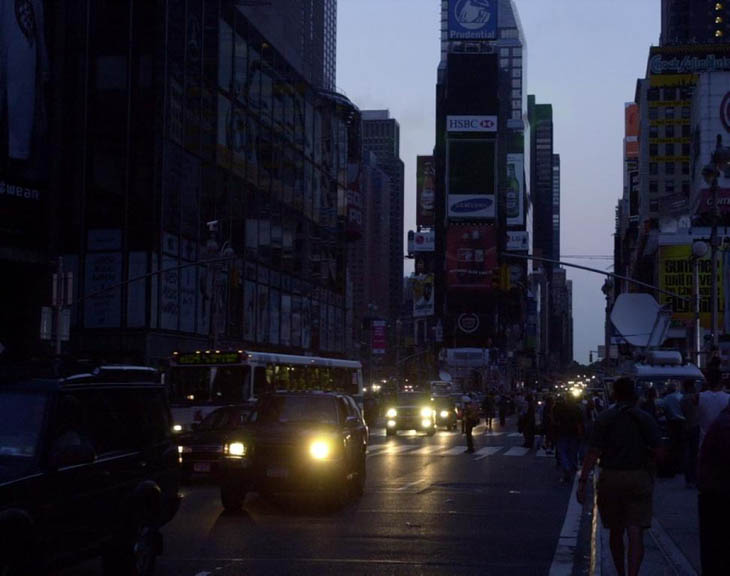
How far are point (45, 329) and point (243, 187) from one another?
91.3ft

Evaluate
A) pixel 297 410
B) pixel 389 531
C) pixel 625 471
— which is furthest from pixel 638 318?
pixel 625 471

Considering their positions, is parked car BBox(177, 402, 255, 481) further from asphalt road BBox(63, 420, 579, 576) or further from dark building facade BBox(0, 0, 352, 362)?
dark building facade BBox(0, 0, 352, 362)

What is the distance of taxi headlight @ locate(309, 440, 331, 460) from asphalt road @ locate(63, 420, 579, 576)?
0.82 metres

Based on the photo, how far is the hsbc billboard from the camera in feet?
611

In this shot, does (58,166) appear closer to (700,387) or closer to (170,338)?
(170,338)

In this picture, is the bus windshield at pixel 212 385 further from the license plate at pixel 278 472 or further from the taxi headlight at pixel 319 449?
the license plate at pixel 278 472

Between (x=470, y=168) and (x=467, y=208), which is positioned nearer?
(x=467, y=208)

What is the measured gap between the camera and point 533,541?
14.7m

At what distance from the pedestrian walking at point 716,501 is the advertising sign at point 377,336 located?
5143 inches

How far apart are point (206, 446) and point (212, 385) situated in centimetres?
813

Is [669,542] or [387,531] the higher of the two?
[669,542]

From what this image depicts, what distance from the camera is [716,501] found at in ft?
26.2

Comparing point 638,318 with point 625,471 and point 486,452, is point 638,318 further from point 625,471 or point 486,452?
point 625,471

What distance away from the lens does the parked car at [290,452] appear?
58.8 feet
